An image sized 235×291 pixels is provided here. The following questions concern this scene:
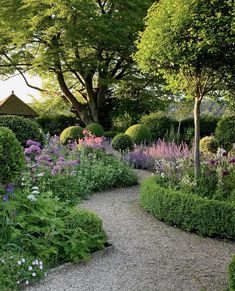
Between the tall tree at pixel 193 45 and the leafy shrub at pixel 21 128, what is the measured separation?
147 inches

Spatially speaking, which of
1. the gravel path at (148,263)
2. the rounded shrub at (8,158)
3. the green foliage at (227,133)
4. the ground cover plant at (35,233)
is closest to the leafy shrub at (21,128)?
the ground cover plant at (35,233)

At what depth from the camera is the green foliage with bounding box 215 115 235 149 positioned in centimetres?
1172

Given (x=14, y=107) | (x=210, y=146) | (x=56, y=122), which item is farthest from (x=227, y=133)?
(x=14, y=107)

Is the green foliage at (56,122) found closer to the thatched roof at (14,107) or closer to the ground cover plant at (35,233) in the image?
the thatched roof at (14,107)

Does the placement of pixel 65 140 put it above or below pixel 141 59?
below

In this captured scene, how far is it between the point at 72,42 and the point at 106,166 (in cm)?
1074

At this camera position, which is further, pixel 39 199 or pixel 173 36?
pixel 173 36

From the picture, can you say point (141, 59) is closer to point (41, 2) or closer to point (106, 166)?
point (106, 166)

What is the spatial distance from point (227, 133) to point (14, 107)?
15.4 metres

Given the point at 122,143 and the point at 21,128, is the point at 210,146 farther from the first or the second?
the point at 21,128

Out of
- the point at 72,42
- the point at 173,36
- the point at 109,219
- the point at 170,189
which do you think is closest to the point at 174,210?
the point at 170,189

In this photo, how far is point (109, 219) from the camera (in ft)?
19.8

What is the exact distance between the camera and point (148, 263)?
14.1 ft

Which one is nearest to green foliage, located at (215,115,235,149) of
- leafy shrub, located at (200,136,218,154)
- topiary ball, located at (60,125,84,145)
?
leafy shrub, located at (200,136,218,154)
